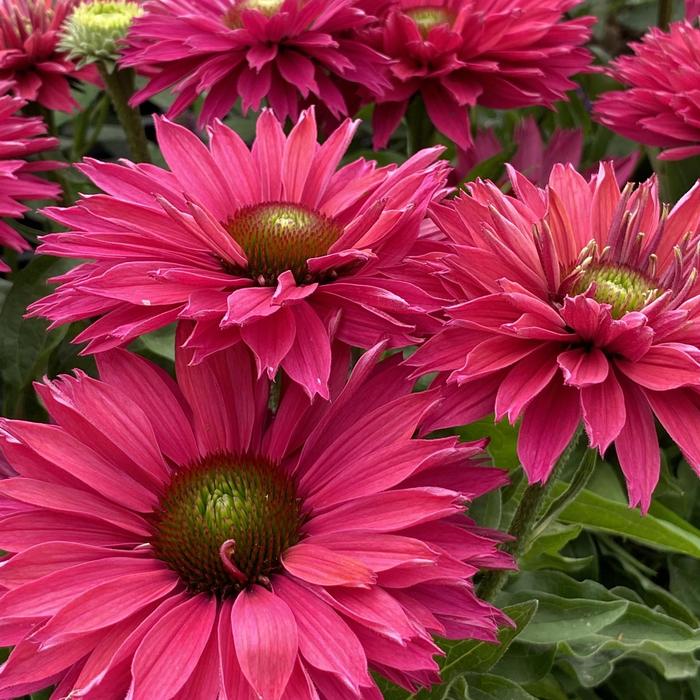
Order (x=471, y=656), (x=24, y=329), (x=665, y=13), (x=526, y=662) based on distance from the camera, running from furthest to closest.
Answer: (x=665, y=13) < (x=24, y=329) < (x=526, y=662) < (x=471, y=656)

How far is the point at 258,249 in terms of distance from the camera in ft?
2.20

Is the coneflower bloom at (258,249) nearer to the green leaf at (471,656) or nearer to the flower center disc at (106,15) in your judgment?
the green leaf at (471,656)

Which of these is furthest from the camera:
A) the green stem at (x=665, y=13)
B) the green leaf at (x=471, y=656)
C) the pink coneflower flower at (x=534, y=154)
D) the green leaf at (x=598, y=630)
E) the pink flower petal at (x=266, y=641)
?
the green stem at (x=665, y=13)

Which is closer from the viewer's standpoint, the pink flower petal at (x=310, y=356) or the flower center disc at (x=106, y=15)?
the pink flower petal at (x=310, y=356)

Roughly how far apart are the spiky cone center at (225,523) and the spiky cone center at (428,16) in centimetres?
68

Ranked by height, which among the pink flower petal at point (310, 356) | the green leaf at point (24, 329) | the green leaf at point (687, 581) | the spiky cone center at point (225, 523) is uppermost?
the pink flower petal at point (310, 356)

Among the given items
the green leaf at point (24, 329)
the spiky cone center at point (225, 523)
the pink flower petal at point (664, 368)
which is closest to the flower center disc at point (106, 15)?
the green leaf at point (24, 329)

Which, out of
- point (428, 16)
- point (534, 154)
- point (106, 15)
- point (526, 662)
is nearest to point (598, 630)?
point (526, 662)

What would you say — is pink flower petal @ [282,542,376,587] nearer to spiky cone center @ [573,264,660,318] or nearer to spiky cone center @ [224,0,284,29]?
spiky cone center @ [573,264,660,318]

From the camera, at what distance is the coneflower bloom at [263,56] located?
3.14 feet

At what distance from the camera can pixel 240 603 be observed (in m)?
0.53

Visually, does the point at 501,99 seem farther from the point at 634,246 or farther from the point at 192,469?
the point at 192,469

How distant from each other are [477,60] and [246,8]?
0.88 ft

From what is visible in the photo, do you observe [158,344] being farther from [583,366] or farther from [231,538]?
[583,366]
